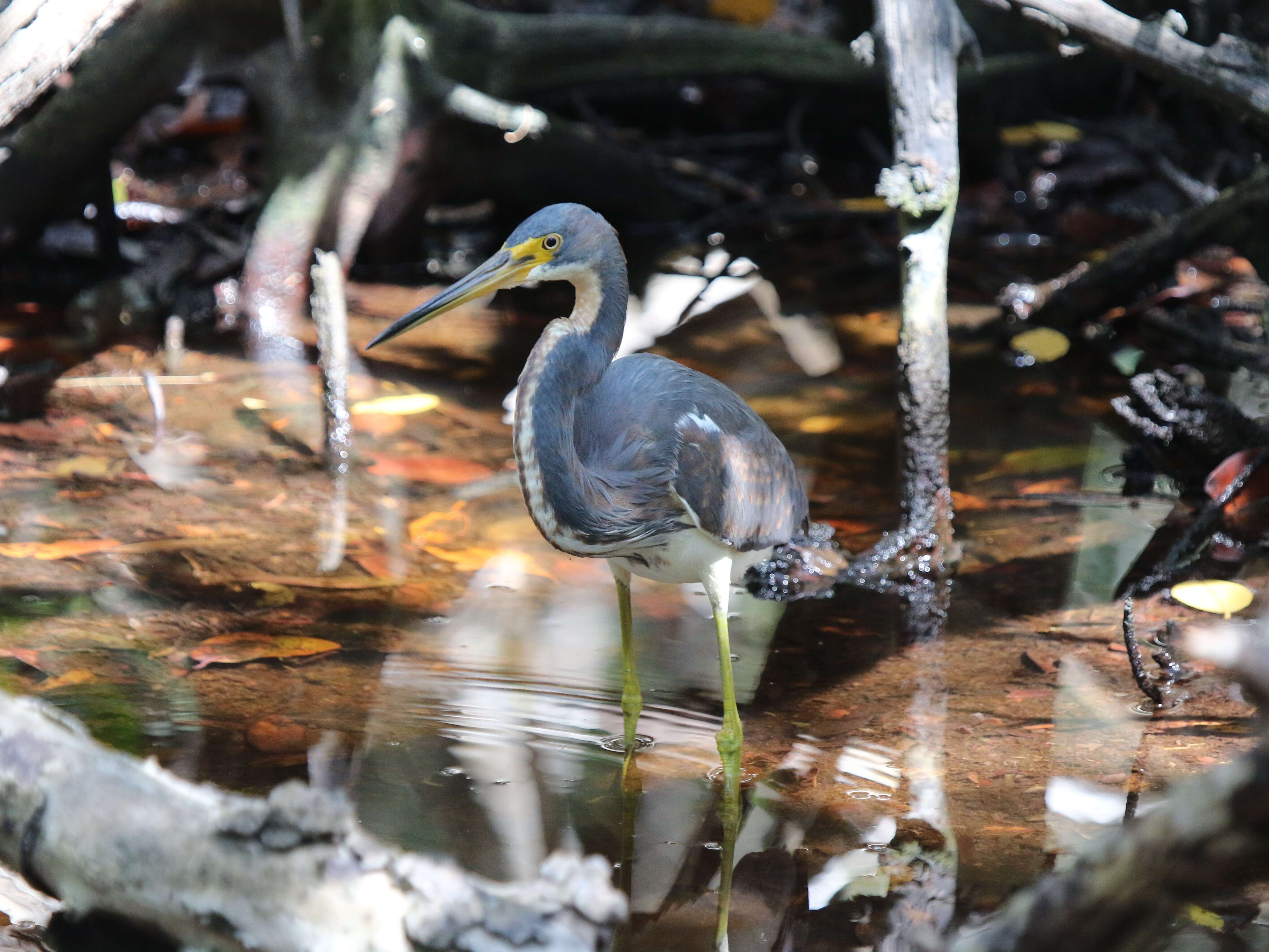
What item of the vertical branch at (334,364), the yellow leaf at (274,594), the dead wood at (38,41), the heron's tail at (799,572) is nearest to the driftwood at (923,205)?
the heron's tail at (799,572)

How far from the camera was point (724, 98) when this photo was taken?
8.86 meters

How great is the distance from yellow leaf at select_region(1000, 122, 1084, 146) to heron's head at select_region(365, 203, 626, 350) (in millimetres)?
6181

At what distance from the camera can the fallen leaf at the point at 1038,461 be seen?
4.98m

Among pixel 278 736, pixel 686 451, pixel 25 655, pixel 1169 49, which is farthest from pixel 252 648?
pixel 1169 49

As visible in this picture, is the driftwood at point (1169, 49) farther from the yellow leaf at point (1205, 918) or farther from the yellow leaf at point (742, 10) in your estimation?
the yellow leaf at point (742, 10)

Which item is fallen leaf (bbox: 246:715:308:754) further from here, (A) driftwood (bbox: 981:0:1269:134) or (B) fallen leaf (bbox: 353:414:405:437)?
(A) driftwood (bbox: 981:0:1269:134)

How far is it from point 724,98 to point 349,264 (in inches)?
135

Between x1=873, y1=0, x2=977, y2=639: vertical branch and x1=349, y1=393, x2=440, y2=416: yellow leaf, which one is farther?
x1=349, y1=393, x2=440, y2=416: yellow leaf

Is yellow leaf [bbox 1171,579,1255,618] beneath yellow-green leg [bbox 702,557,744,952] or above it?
beneath

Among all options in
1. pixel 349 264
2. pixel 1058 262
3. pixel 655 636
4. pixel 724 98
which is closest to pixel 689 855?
pixel 655 636

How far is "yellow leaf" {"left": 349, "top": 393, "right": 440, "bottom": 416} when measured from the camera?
5477 mm

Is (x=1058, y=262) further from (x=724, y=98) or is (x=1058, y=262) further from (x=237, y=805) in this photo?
(x=237, y=805)

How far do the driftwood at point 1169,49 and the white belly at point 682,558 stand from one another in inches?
85.1

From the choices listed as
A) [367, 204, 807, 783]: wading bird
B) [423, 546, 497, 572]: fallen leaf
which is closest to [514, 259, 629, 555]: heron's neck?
[367, 204, 807, 783]: wading bird
